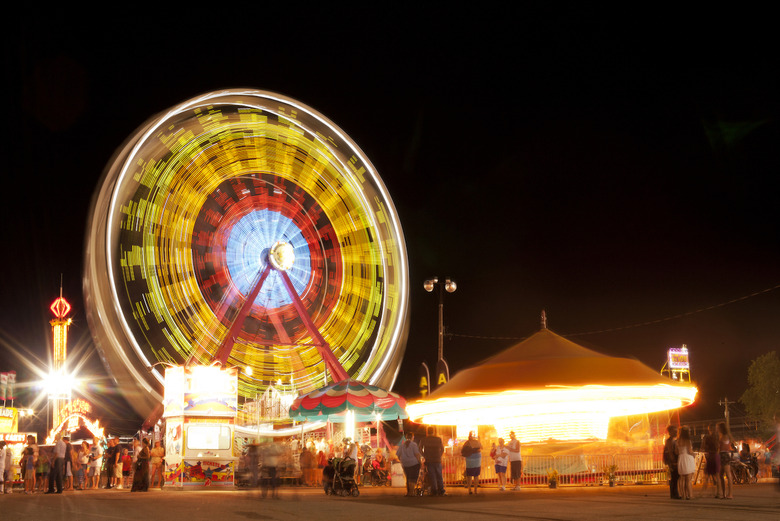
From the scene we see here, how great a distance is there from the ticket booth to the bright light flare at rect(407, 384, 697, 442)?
181 inches

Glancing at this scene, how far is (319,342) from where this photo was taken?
90.5 feet

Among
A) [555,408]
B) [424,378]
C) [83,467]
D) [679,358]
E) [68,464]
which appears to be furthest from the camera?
[679,358]

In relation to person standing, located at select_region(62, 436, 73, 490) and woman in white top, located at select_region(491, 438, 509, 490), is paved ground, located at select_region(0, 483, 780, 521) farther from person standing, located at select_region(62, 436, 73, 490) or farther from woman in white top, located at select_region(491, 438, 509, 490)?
person standing, located at select_region(62, 436, 73, 490)

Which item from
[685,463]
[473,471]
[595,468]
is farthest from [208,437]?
[685,463]

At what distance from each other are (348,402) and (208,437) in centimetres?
443

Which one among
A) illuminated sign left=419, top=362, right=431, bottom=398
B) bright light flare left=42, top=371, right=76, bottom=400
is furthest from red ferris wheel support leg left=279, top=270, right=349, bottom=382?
bright light flare left=42, top=371, right=76, bottom=400

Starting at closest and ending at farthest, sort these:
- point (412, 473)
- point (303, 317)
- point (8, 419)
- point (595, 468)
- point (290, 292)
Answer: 1. point (412, 473)
2. point (595, 468)
3. point (303, 317)
4. point (290, 292)
5. point (8, 419)

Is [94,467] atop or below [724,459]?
below

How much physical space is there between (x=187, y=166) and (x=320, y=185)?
5130 mm

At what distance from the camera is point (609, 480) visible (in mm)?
18562

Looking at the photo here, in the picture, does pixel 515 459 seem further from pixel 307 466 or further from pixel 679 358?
pixel 679 358

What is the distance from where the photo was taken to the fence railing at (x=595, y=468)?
61.6 ft

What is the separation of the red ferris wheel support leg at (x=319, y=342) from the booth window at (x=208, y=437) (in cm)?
716

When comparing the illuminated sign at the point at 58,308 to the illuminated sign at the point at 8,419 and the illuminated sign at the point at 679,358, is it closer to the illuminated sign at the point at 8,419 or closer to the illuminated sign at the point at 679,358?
the illuminated sign at the point at 8,419
